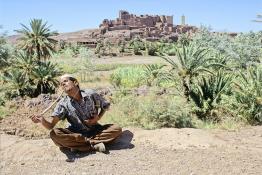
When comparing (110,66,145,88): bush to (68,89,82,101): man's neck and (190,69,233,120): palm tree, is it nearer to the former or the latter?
(190,69,233,120): palm tree

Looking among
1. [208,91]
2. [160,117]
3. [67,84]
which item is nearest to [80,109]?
[67,84]

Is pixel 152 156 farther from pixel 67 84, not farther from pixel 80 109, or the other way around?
pixel 67 84

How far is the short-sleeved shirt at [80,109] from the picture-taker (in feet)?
22.9

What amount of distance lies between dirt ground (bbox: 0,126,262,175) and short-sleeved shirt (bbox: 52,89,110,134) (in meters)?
0.45

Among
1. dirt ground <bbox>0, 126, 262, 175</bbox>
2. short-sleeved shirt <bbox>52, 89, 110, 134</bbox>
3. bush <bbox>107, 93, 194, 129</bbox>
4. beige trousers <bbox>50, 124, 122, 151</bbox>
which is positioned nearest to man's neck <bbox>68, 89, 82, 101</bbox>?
short-sleeved shirt <bbox>52, 89, 110, 134</bbox>

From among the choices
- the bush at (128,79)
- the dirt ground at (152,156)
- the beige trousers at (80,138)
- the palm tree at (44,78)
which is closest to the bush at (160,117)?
the dirt ground at (152,156)

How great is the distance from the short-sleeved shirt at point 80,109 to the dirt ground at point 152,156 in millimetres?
450

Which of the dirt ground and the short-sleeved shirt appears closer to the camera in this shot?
the dirt ground

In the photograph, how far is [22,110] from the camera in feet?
57.4

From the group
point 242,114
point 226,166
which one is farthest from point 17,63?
point 226,166

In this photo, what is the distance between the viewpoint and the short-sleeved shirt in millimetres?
6984

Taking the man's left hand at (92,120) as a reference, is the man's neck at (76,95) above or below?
above

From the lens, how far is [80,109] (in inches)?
276

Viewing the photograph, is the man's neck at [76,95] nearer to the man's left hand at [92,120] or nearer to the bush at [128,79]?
the man's left hand at [92,120]
